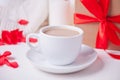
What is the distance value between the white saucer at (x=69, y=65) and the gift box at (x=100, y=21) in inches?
1.9

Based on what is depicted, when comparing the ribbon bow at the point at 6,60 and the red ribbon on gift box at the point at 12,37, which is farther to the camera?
the red ribbon on gift box at the point at 12,37

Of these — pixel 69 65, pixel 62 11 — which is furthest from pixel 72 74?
pixel 62 11

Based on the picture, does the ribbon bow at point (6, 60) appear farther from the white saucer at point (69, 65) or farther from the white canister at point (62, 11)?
the white canister at point (62, 11)

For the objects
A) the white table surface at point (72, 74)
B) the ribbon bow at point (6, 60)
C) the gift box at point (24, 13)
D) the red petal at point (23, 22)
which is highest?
the gift box at point (24, 13)

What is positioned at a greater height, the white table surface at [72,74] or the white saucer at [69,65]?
the white saucer at [69,65]

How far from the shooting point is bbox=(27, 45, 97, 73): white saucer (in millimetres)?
406

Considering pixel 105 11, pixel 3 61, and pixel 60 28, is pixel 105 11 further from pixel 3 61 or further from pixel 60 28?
pixel 3 61

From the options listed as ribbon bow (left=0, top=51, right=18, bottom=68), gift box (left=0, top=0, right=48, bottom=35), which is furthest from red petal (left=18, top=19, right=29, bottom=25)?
ribbon bow (left=0, top=51, right=18, bottom=68)

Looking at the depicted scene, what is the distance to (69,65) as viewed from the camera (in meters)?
0.43

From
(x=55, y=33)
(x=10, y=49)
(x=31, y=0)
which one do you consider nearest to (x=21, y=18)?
(x=31, y=0)

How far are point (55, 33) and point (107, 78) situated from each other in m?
0.13

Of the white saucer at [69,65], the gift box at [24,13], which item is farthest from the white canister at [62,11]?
the white saucer at [69,65]

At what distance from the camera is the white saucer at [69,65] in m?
0.41

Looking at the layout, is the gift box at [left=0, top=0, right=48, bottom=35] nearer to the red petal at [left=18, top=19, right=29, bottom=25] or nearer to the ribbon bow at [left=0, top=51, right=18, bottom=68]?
the red petal at [left=18, top=19, right=29, bottom=25]
